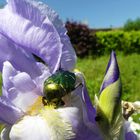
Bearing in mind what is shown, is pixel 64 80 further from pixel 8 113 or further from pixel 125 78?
pixel 125 78

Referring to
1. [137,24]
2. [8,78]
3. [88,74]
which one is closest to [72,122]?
[8,78]

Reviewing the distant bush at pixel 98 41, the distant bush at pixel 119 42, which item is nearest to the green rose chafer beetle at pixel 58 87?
the distant bush at pixel 98 41

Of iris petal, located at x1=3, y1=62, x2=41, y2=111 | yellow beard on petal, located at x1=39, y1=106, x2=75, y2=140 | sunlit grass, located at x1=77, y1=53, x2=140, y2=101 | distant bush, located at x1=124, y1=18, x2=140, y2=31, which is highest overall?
iris petal, located at x1=3, y1=62, x2=41, y2=111

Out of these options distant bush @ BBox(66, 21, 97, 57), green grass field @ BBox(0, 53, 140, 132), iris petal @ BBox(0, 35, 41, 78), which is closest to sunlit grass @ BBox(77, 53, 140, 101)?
green grass field @ BBox(0, 53, 140, 132)

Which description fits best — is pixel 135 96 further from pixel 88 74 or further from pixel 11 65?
pixel 11 65

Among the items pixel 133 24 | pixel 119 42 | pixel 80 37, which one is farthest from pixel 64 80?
pixel 133 24

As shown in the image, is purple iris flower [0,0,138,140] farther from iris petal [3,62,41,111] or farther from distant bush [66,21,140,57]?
distant bush [66,21,140,57]
